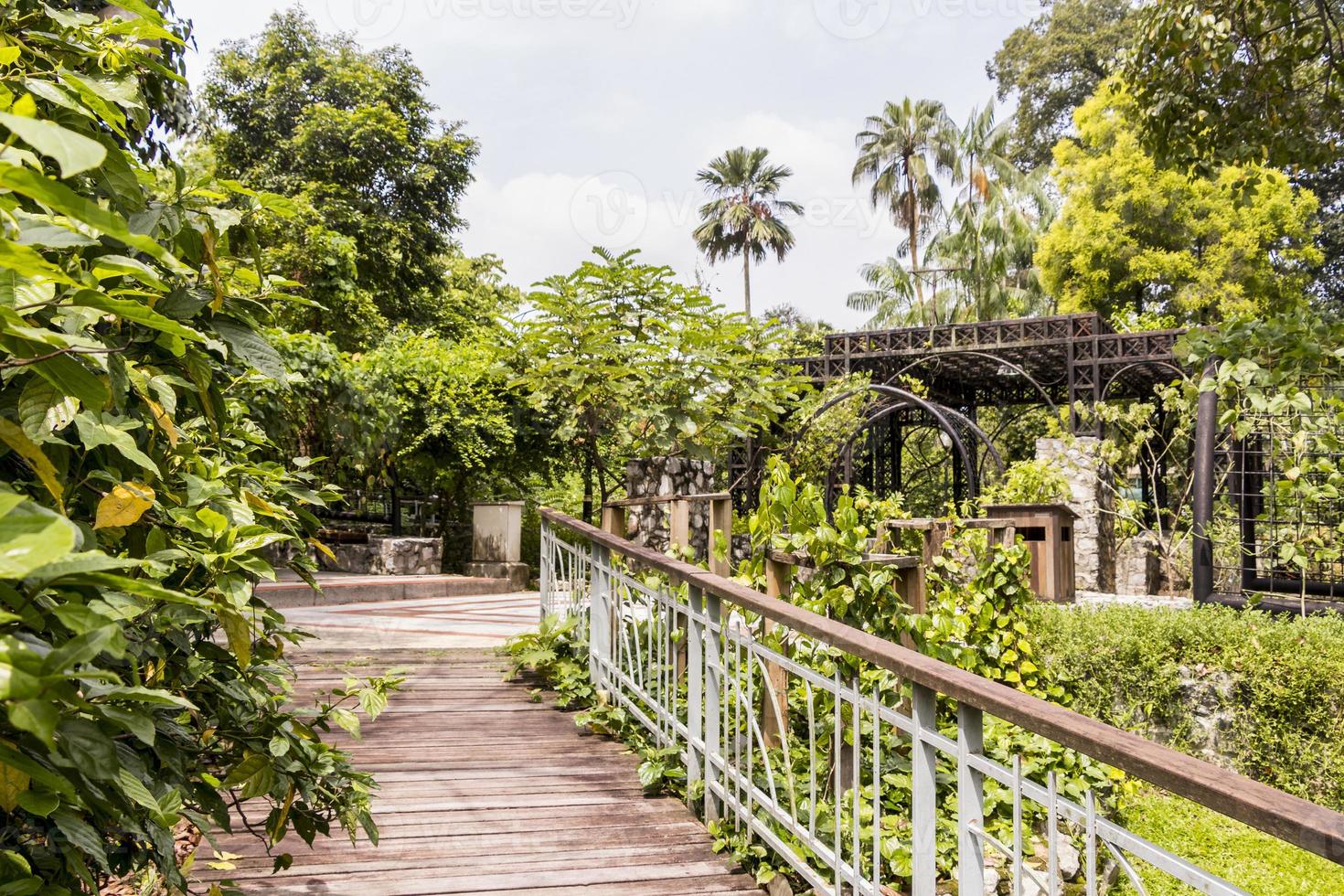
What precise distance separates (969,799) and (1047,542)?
8.98 metres

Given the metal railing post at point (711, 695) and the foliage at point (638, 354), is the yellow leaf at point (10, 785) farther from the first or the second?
the foliage at point (638, 354)

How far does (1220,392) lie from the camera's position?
4.08 meters

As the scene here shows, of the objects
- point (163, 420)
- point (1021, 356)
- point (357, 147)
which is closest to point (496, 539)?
point (357, 147)

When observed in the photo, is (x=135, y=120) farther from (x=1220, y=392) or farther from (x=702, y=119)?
(x=702, y=119)

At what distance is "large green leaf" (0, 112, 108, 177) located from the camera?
587 millimetres

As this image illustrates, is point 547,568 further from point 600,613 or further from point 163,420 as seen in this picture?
point 163,420

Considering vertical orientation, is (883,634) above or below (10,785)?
below

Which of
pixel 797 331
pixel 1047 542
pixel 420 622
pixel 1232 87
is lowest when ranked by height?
pixel 420 622

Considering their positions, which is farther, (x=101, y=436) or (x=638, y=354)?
(x=638, y=354)

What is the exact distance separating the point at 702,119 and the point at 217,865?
37.4 meters

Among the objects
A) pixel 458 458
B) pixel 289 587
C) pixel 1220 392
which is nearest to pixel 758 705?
pixel 1220 392

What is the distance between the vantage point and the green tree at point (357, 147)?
1736cm

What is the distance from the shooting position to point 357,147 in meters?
17.7

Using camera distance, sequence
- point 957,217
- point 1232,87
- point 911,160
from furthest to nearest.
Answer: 1. point 911,160
2. point 957,217
3. point 1232,87
